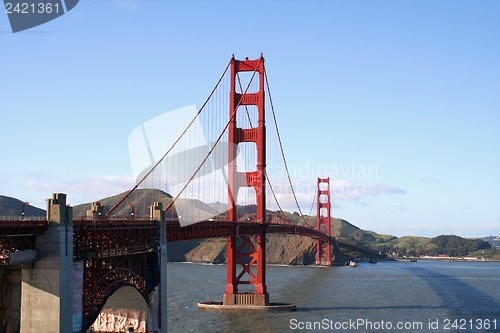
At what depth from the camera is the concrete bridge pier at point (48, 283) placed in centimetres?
2681

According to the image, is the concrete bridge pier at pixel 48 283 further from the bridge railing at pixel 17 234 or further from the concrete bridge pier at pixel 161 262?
the concrete bridge pier at pixel 161 262

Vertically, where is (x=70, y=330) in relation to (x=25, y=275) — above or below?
below

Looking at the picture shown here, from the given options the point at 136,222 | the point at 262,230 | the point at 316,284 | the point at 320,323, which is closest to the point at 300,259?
the point at 316,284

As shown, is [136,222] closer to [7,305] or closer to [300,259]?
[7,305]

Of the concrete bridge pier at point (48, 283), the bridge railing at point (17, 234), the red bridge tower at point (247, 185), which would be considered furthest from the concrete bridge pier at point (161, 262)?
the red bridge tower at point (247, 185)

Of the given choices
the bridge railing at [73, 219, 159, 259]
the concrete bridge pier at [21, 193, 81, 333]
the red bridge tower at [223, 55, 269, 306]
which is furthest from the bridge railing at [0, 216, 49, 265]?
the red bridge tower at [223, 55, 269, 306]

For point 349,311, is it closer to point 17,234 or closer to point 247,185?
point 247,185

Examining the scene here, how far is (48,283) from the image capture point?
1057 inches

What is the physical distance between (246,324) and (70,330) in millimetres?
28189

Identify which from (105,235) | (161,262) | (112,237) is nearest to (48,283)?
(105,235)

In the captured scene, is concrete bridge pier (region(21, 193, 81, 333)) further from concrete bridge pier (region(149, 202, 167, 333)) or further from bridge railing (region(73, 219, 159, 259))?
concrete bridge pier (region(149, 202, 167, 333))

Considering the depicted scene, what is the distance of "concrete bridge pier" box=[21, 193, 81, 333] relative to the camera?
88.0 feet

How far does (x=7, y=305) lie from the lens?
27.8 meters

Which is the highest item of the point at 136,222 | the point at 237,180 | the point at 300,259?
the point at 237,180
